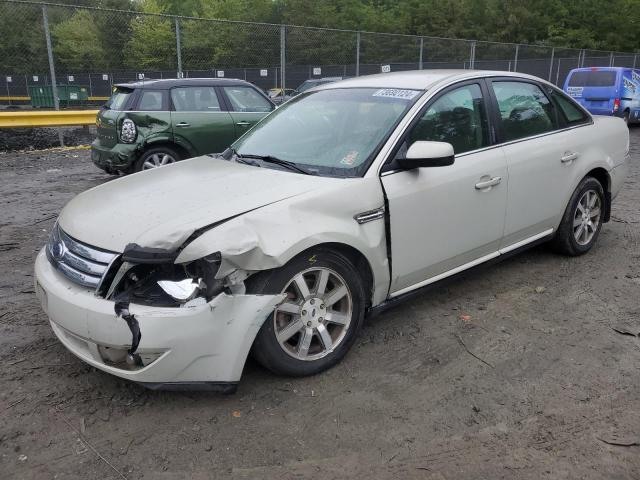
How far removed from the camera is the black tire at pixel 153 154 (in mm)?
8203

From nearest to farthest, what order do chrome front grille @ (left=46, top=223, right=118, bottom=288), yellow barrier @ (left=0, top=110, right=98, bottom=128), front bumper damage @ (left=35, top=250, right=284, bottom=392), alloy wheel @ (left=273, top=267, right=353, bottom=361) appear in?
1. front bumper damage @ (left=35, top=250, right=284, bottom=392)
2. chrome front grille @ (left=46, top=223, right=118, bottom=288)
3. alloy wheel @ (left=273, top=267, right=353, bottom=361)
4. yellow barrier @ (left=0, top=110, right=98, bottom=128)

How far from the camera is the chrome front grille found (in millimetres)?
2777

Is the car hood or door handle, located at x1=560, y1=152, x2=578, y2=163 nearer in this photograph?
the car hood

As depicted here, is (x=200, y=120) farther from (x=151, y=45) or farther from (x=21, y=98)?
(x=21, y=98)

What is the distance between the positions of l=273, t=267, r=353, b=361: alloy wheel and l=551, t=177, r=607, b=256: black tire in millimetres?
2536

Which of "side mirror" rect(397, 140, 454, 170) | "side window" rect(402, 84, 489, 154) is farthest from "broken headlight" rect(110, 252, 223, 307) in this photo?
"side window" rect(402, 84, 489, 154)

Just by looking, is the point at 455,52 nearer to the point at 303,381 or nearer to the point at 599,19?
the point at 303,381

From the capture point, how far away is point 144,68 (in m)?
18.4

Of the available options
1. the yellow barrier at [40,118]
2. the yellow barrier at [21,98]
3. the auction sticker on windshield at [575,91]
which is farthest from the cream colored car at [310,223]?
the yellow barrier at [21,98]

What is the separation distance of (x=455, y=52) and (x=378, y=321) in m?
19.1

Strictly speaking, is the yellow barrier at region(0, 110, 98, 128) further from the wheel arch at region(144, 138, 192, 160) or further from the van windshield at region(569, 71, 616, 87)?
the van windshield at region(569, 71, 616, 87)

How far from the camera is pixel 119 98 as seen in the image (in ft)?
27.9

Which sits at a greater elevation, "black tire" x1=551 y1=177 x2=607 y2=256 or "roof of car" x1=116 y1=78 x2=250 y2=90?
"roof of car" x1=116 y1=78 x2=250 y2=90

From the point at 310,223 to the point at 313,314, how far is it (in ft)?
1.69
